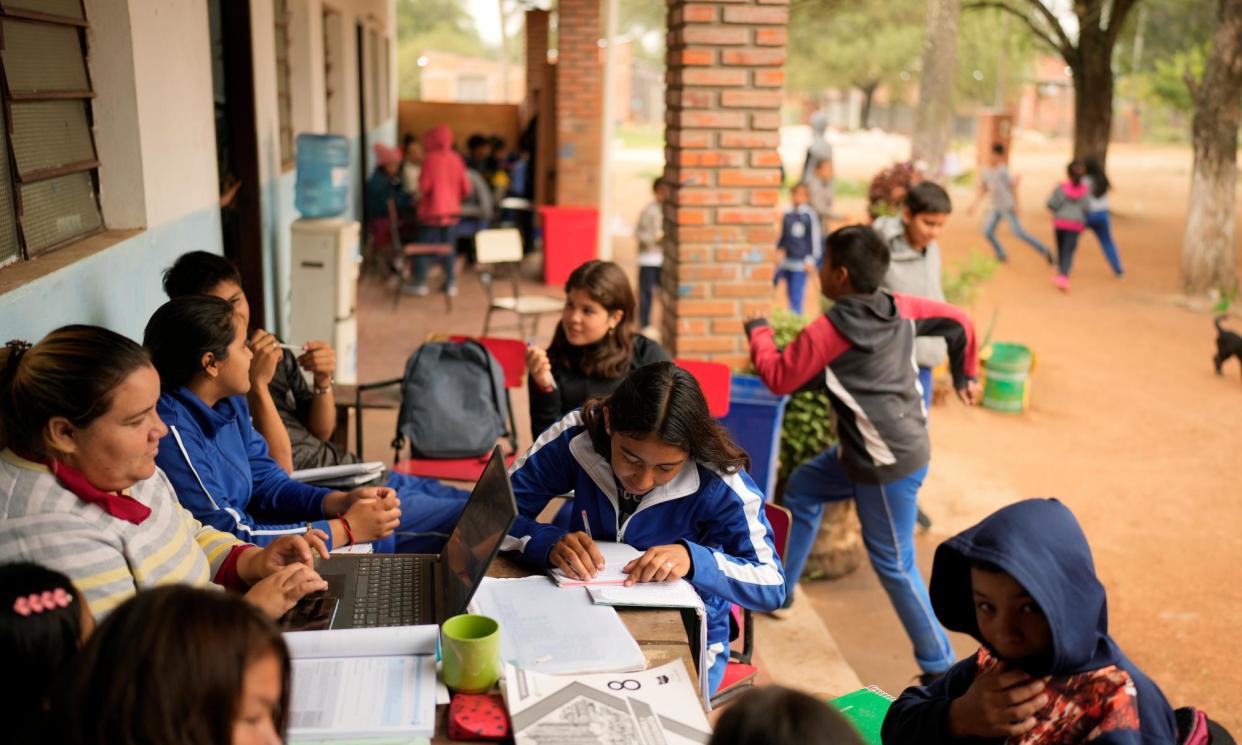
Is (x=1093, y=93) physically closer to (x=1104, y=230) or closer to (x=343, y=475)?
(x=1104, y=230)

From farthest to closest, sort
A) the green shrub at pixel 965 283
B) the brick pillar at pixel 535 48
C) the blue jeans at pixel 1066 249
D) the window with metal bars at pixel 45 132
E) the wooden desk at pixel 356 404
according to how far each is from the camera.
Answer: the brick pillar at pixel 535 48, the blue jeans at pixel 1066 249, the green shrub at pixel 965 283, the wooden desk at pixel 356 404, the window with metal bars at pixel 45 132

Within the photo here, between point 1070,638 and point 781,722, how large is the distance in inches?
27.1

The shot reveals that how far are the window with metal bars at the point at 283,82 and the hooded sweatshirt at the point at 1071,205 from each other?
9.07 metres

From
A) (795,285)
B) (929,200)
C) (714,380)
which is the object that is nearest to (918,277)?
(929,200)

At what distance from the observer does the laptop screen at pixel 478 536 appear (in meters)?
1.94

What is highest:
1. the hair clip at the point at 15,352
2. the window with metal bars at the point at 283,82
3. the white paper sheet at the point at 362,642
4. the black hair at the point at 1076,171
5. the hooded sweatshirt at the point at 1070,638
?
the window with metal bars at the point at 283,82

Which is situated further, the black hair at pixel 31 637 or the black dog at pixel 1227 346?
the black dog at pixel 1227 346

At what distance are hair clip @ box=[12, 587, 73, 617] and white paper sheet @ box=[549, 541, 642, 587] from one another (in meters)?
1.07

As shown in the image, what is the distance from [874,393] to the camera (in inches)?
153

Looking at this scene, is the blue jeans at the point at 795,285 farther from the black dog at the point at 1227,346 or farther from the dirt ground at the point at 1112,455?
the black dog at the point at 1227,346

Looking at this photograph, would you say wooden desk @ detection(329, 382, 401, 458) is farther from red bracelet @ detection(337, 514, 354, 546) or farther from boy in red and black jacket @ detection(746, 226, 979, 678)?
red bracelet @ detection(337, 514, 354, 546)

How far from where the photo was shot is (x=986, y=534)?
5.86 ft

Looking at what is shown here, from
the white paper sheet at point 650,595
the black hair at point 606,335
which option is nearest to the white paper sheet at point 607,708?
the white paper sheet at point 650,595

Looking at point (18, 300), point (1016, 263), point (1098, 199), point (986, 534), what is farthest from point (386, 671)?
point (1016, 263)
